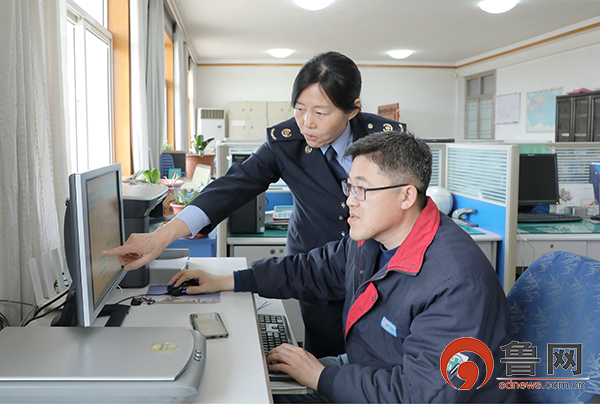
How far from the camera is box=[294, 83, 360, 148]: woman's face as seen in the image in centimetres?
142

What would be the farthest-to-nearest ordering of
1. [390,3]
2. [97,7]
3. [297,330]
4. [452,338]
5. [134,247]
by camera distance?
[390,3], [97,7], [297,330], [134,247], [452,338]

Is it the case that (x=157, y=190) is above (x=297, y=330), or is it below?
above

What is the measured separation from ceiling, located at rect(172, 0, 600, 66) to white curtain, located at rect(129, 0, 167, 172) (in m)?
1.70

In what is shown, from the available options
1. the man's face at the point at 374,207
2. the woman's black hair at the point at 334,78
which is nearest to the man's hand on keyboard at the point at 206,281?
the man's face at the point at 374,207

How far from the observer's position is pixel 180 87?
744cm

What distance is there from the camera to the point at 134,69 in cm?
407

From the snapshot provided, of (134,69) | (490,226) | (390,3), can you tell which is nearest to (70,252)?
(490,226)

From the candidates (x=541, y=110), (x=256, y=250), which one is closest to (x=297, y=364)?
(x=256, y=250)

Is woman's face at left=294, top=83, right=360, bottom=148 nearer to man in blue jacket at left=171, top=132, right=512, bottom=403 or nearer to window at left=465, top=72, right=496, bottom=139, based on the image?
man in blue jacket at left=171, top=132, right=512, bottom=403

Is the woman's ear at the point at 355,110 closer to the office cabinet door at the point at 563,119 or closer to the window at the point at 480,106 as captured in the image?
the office cabinet door at the point at 563,119

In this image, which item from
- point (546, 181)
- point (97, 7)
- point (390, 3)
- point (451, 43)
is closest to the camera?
point (546, 181)

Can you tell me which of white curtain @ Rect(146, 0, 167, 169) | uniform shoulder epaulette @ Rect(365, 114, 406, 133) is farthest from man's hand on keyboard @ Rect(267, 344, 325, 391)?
white curtain @ Rect(146, 0, 167, 169)

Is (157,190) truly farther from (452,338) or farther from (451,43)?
(451,43)

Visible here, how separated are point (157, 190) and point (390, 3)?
5322mm
